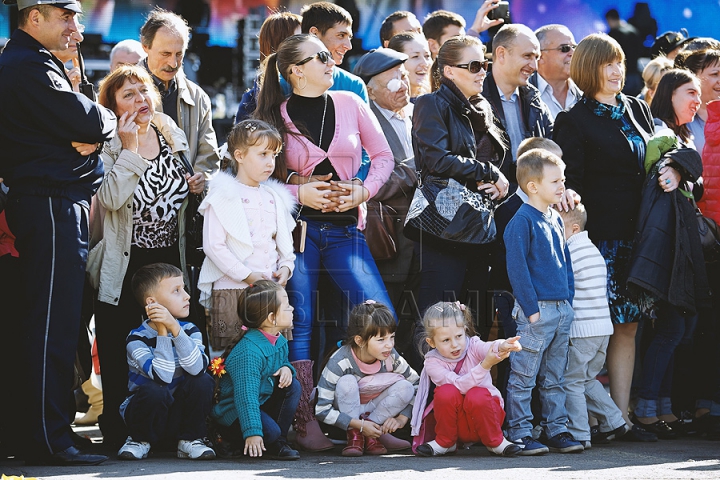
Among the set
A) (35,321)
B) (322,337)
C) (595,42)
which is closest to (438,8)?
(595,42)

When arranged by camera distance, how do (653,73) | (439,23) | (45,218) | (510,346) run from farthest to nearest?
(439,23) < (653,73) < (510,346) < (45,218)

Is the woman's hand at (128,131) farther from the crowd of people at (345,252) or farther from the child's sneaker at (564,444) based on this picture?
the child's sneaker at (564,444)

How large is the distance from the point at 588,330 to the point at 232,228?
2.13m

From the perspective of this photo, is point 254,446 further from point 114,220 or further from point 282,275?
point 114,220

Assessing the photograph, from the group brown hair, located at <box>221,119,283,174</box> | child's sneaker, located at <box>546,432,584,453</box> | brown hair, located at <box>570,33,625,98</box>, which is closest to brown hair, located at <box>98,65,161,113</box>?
brown hair, located at <box>221,119,283,174</box>

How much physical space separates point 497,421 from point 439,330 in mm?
582

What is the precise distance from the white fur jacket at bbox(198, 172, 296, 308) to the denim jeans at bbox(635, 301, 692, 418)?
2.41m

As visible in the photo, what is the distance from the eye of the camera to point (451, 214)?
627 cm

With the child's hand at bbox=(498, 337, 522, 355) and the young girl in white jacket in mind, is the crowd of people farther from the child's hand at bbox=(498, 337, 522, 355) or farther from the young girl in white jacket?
the child's hand at bbox=(498, 337, 522, 355)

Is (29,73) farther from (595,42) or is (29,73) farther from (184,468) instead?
(595,42)

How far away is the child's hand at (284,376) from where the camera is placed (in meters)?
5.79

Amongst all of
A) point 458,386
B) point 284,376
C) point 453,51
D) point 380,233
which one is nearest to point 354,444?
point 284,376

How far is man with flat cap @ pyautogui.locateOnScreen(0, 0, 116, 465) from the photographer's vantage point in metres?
5.34

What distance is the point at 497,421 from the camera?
5.78 meters
